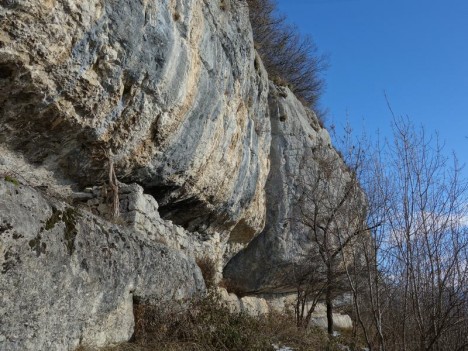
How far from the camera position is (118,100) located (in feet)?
19.1

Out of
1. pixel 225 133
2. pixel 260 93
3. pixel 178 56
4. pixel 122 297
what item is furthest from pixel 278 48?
pixel 122 297

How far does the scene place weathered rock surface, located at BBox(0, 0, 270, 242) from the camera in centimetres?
475

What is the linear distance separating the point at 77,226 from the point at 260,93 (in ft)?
28.1

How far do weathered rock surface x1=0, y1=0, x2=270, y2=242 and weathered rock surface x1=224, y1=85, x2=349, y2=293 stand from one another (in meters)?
3.44

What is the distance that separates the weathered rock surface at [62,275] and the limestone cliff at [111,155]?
12 millimetres

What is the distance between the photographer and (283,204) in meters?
13.4

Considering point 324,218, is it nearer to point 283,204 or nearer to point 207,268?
point 283,204

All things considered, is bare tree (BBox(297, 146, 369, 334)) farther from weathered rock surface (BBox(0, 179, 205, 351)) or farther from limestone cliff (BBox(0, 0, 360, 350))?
weathered rock surface (BBox(0, 179, 205, 351))

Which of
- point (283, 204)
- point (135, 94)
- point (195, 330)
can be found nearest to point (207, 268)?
point (195, 330)

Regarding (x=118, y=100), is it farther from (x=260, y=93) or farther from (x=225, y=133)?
(x=260, y=93)

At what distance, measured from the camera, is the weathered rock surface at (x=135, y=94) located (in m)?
4.75

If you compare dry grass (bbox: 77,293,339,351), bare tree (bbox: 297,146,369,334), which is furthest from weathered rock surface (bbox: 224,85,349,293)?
dry grass (bbox: 77,293,339,351)

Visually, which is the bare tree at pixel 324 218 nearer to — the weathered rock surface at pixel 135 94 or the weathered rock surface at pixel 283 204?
the weathered rock surface at pixel 283 204

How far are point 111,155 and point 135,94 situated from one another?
0.94 m
